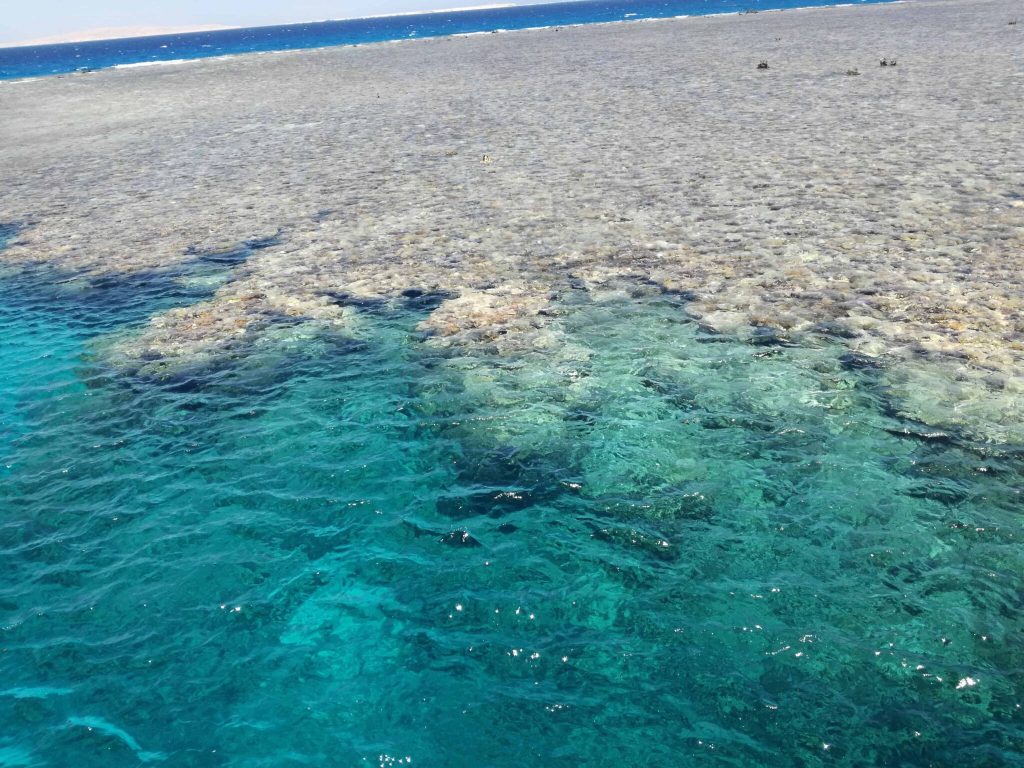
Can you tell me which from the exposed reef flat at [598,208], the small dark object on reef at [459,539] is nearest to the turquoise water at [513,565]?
the small dark object on reef at [459,539]

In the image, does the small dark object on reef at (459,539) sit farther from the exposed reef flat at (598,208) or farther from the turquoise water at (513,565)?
the exposed reef flat at (598,208)

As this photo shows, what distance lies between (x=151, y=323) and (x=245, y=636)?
12.6m

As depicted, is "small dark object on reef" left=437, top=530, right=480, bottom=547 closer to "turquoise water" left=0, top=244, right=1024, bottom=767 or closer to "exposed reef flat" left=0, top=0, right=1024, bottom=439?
"turquoise water" left=0, top=244, right=1024, bottom=767

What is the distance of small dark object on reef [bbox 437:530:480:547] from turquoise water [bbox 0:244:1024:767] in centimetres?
4

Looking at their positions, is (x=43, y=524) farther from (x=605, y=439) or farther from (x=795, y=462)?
(x=795, y=462)


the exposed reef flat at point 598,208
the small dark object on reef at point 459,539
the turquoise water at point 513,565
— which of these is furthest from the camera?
the exposed reef flat at point 598,208

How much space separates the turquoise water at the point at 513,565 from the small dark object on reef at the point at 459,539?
0.13 ft

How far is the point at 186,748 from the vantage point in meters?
9.09

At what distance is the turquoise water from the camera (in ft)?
29.7

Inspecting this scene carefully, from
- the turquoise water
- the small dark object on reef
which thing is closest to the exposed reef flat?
the turquoise water

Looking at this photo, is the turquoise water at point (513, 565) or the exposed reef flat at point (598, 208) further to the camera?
the exposed reef flat at point (598, 208)

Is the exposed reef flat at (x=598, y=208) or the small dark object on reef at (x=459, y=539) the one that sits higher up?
the exposed reef flat at (x=598, y=208)

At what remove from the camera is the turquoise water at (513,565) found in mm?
9055

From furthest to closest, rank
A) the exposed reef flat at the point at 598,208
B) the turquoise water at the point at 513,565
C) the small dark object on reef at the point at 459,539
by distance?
the exposed reef flat at the point at 598,208
the small dark object on reef at the point at 459,539
the turquoise water at the point at 513,565
